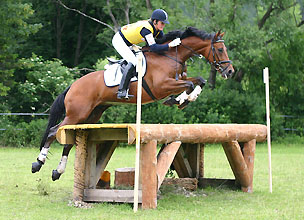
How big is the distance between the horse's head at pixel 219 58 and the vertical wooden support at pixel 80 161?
6.49 ft

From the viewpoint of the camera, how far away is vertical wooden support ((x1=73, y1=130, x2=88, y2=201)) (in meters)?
6.46

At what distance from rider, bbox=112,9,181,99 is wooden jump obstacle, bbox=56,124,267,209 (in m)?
0.82

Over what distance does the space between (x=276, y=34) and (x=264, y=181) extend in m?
11.0

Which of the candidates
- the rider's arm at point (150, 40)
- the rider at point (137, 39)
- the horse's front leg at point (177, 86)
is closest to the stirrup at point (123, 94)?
the rider at point (137, 39)

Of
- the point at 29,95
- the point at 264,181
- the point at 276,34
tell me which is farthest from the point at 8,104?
the point at 264,181

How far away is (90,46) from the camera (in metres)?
23.9

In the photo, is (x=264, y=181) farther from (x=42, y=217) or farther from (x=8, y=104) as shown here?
(x=8, y=104)

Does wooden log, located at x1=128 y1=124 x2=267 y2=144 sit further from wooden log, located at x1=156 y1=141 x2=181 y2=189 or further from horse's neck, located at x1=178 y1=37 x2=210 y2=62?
horse's neck, located at x1=178 y1=37 x2=210 y2=62

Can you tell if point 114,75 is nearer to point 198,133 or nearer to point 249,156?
point 198,133

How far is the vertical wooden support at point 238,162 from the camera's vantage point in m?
7.29

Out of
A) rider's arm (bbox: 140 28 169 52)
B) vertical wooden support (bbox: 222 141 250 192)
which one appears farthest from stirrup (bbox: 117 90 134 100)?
vertical wooden support (bbox: 222 141 250 192)

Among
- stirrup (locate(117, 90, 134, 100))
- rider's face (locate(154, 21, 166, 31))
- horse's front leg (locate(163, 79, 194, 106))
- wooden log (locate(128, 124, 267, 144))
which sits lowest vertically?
wooden log (locate(128, 124, 267, 144))

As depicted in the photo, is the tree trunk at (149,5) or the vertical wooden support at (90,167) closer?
the vertical wooden support at (90,167)

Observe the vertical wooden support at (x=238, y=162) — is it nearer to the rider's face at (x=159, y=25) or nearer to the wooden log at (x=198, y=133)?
the wooden log at (x=198, y=133)
